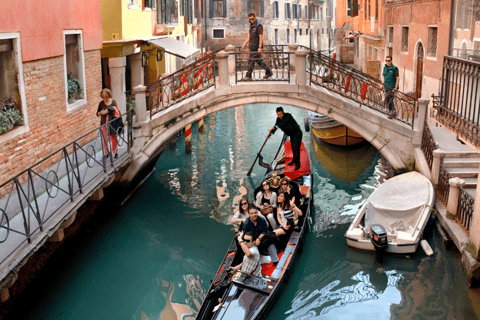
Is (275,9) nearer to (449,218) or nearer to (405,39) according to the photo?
(405,39)

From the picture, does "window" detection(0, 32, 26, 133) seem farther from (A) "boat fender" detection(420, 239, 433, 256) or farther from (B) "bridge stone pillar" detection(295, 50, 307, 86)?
(A) "boat fender" detection(420, 239, 433, 256)

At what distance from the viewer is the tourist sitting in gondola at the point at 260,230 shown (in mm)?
7322

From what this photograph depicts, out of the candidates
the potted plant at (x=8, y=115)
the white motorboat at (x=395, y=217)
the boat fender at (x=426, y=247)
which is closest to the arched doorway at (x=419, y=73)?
the white motorboat at (x=395, y=217)

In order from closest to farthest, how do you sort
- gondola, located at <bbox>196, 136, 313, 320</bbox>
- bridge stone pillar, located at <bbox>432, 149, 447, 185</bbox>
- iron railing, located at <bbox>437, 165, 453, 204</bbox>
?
gondola, located at <bbox>196, 136, 313, 320</bbox>
iron railing, located at <bbox>437, 165, 453, 204</bbox>
bridge stone pillar, located at <bbox>432, 149, 447, 185</bbox>

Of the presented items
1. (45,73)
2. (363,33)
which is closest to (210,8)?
(363,33)

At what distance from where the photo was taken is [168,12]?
15820mm

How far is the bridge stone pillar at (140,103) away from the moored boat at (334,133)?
5.95m

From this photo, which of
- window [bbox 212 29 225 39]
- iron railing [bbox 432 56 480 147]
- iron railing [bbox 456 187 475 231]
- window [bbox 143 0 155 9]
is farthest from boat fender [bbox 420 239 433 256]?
window [bbox 212 29 225 39]

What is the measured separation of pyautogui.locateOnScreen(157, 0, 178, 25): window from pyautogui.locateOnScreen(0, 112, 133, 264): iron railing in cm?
587

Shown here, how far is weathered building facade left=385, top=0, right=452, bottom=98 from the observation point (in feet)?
39.1

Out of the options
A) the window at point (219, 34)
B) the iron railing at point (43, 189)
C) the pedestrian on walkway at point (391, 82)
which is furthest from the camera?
the window at point (219, 34)

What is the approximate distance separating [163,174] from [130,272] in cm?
516

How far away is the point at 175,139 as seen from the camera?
16266mm

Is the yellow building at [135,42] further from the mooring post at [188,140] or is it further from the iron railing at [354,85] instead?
the iron railing at [354,85]
